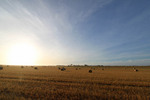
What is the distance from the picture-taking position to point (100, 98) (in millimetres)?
7852

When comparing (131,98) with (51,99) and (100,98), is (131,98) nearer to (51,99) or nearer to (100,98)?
(100,98)

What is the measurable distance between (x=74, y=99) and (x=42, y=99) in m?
2.42

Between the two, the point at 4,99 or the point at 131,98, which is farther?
the point at 131,98

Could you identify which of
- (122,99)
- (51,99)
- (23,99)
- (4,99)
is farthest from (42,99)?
(122,99)

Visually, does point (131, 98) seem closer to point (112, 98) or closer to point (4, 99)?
point (112, 98)

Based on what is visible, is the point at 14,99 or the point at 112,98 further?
the point at 112,98

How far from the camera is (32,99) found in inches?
293

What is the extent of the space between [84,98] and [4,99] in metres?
6.01

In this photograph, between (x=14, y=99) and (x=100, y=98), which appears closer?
(x=14, y=99)

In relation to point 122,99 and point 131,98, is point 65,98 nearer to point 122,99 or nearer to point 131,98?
point 122,99

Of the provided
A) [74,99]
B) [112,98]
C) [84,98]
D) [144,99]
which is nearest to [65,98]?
[74,99]

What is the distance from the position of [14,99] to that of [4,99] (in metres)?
0.75

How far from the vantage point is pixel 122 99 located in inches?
303

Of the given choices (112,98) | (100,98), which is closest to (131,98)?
(112,98)
